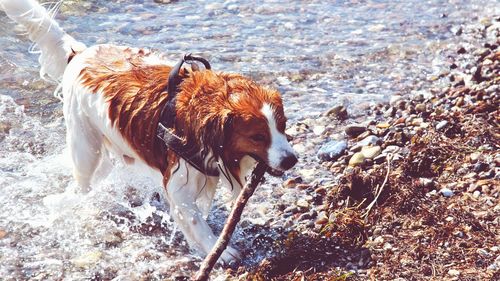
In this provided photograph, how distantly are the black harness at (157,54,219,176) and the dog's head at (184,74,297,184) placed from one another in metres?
0.12

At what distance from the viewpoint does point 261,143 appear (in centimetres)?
373

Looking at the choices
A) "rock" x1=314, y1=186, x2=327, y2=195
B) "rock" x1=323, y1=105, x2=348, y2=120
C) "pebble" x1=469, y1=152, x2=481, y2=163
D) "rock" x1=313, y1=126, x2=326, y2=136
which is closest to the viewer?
"pebble" x1=469, y1=152, x2=481, y2=163

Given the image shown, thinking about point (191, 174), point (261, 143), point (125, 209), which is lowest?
point (125, 209)

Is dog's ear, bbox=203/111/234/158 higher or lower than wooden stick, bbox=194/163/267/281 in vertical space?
higher

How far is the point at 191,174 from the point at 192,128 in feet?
1.13

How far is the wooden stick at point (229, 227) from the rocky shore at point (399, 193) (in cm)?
41

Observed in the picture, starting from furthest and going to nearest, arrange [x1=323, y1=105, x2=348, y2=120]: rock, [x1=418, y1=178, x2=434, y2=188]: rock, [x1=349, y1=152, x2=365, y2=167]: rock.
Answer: [x1=323, y1=105, x2=348, y2=120]: rock → [x1=349, y1=152, x2=365, y2=167]: rock → [x1=418, y1=178, x2=434, y2=188]: rock

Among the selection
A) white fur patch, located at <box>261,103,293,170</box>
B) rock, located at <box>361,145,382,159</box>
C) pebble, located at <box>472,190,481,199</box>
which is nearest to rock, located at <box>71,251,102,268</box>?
white fur patch, located at <box>261,103,293,170</box>

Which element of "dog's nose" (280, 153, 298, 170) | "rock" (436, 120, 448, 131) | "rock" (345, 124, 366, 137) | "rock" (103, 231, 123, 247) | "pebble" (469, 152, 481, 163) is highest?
"dog's nose" (280, 153, 298, 170)

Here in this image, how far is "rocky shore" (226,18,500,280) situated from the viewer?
12.0 feet

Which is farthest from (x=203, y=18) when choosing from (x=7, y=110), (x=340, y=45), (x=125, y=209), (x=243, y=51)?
(x=125, y=209)

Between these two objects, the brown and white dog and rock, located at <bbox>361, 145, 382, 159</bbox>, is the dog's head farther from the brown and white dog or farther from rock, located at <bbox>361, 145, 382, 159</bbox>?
rock, located at <bbox>361, 145, 382, 159</bbox>

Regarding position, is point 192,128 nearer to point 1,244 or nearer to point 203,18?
point 1,244

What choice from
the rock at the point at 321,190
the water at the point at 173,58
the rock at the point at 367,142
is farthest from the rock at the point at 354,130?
the rock at the point at 321,190
